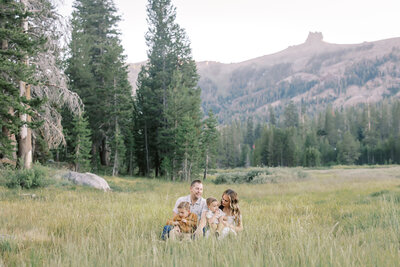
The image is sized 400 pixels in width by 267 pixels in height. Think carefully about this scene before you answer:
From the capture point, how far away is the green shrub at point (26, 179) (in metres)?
11.7

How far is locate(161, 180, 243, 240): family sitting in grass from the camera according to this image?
4.81 meters

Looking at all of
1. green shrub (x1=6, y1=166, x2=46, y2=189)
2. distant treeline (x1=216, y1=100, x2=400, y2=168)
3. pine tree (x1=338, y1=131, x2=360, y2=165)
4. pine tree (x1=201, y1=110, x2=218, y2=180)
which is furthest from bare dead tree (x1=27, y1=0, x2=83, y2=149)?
pine tree (x1=338, y1=131, x2=360, y2=165)

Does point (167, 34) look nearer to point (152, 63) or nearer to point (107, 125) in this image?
point (152, 63)

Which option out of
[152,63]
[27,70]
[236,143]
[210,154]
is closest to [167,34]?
[152,63]

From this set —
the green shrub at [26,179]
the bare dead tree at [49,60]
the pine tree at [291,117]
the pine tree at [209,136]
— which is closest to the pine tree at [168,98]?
the pine tree at [209,136]

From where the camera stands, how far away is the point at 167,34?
34031 millimetres

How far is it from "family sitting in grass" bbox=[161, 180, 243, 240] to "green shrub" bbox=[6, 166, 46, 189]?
353 inches

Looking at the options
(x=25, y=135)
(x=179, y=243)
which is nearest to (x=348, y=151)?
(x=25, y=135)

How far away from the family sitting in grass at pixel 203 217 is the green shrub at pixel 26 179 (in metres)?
8.98

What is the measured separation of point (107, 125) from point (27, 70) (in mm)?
20069

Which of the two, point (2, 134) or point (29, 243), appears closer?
point (29, 243)

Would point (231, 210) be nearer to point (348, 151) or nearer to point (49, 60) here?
point (49, 60)

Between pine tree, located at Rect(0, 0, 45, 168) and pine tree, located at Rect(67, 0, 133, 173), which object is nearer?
pine tree, located at Rect(0, 0, 45, 168)

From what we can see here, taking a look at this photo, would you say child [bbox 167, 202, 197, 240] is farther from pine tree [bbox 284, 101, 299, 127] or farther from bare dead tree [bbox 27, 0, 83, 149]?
pine tree [bbox 284, 101, 299, 127]
